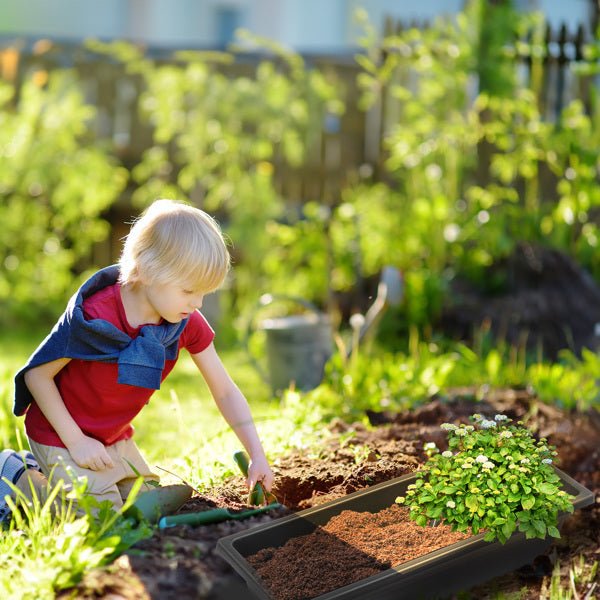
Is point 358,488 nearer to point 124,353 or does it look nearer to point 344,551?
point 344,551

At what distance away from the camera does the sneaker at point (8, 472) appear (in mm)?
2816

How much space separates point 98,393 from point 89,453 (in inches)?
6.9

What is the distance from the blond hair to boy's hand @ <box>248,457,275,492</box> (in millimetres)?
603

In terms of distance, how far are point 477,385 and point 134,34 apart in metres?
9.93

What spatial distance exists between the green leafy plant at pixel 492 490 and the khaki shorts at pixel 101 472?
84 cm

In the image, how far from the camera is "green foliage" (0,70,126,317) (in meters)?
6.54

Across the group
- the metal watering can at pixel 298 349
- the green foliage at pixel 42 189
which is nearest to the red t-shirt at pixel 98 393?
the metal watering can at pixel 298 349

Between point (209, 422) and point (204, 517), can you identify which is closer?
point (204, 517)

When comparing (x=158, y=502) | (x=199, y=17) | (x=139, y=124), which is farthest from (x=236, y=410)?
(x=199, y=17)

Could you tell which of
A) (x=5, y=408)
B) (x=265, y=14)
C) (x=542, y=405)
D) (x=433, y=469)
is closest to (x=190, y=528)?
(x=433, y=469)

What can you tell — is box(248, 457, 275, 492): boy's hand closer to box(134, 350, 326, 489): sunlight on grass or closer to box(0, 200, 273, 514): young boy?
box(0, 200, 273, 514): young boy

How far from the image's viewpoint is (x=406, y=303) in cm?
595

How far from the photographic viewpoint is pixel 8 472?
113 inches

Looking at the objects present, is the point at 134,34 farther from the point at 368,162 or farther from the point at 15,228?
the point at 15,228
